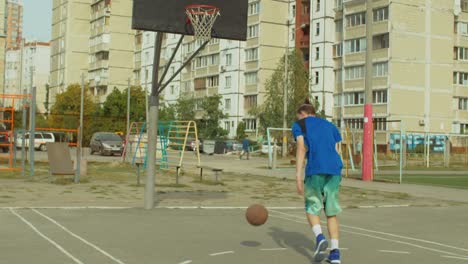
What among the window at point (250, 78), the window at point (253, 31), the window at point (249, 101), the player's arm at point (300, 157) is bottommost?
the player's arm at point (300, 157)

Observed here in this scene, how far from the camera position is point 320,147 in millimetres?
8008

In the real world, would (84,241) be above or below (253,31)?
below

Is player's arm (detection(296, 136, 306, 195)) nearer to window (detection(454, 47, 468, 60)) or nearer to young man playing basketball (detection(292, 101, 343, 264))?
young man playing basketball (detection(292, 101, 343, 264))

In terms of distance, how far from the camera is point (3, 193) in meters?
15.8

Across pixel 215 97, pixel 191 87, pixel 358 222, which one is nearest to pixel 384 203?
pixel 358 222

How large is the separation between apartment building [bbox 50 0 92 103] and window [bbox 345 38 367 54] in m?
55.0

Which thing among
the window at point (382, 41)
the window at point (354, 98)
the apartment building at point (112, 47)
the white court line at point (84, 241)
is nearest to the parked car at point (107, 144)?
the window at point (354, 98)

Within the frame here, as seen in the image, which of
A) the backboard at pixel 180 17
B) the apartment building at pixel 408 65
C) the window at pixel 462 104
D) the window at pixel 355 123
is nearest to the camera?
the backboard at pixel 180 17

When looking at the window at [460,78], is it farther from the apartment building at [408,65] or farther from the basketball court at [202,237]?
the basketball court at [202,237]

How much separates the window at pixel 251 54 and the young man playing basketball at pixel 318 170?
73281mm

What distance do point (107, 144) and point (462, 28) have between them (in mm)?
43583

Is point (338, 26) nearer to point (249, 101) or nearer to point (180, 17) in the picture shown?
point (249, 101)

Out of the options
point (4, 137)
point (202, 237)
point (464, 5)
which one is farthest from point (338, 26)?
point (202, 237)

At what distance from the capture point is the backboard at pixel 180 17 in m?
13.0
